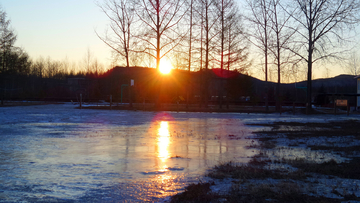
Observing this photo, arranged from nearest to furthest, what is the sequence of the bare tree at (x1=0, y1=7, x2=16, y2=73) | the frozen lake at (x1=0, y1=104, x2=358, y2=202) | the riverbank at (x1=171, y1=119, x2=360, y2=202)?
the riverbank at (x1=171, y1=119, x2=360, y2=202) → the frozen lake at (x1=0, y1=104, x2=358, y2=202) → the bare tree at (x1=0, y1=7, x2=16, y2=73)

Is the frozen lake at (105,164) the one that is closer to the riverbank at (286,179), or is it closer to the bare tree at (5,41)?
the riverbank at (286,179)

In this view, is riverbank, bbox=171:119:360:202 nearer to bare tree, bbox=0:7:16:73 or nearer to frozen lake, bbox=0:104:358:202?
frozen lake, bbox=0:104:358:202

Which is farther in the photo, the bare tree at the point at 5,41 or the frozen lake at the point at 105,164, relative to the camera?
the bare tree at the point at 5,41

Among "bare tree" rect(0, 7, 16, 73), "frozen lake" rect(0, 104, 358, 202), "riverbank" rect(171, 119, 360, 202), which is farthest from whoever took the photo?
"bare tree" rect(0, 7, 16, 73)

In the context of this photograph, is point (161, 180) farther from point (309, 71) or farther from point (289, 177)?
point (309, 71)

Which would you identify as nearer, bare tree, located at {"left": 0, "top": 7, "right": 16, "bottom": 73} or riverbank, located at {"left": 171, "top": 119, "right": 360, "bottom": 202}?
riverbank, located at {"left": 171, "top": 119, "right": 360, "bottom": 202}

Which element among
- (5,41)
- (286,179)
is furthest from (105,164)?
(5,41)

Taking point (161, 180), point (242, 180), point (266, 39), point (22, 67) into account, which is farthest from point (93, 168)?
point (22, 67)

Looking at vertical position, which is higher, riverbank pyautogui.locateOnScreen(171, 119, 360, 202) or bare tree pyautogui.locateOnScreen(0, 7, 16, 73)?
bare tree pyautogui.locateOnScreen(0, 7, 16, 73)

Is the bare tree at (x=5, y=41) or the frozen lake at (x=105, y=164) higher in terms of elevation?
the bare tree at (x=5, y=41)

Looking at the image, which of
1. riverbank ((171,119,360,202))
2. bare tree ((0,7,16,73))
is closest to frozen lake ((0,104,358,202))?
riverbank ((171,119,360,202))

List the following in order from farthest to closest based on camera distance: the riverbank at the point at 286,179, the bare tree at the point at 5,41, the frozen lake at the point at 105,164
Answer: the bare tree at the point at 5,41, the frozen lake at the point at 105,164, the riverbank at the point at 286,179

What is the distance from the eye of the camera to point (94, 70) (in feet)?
341

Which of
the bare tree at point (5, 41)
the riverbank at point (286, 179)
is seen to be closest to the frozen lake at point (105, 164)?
the riverbank at point (286, 179)
